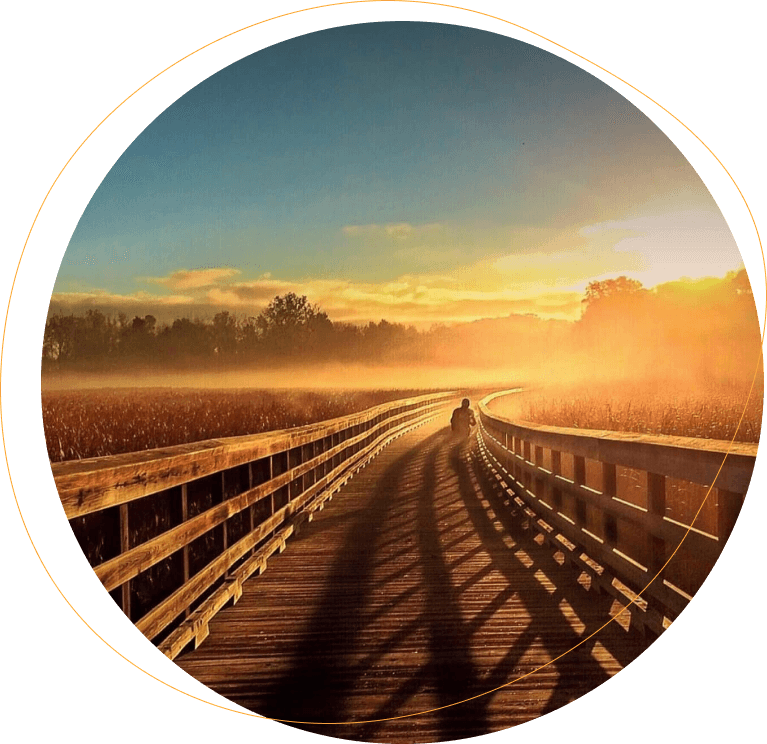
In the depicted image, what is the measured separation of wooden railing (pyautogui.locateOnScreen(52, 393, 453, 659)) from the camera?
10.6 feet

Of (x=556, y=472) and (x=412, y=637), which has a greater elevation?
(x=556, y=472)

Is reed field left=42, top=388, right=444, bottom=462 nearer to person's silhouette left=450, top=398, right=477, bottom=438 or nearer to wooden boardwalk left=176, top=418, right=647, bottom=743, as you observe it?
wooden boardwalk left=176, top=418, right=647, bottom=743

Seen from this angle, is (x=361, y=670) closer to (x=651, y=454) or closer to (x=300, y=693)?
(x=300, y=693)

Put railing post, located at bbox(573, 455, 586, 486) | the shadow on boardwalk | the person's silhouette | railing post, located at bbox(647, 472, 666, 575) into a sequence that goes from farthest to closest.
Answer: the person's silhouette
railing post, located at bbox(573, 455, 586, 486)
railing post, located at bbox(647, 472, 666, 575)
the shadow on boardwalk

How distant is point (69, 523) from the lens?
342cm

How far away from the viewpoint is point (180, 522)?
4113 millimetres

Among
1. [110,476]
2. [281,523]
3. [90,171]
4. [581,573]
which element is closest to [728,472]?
[581,573]

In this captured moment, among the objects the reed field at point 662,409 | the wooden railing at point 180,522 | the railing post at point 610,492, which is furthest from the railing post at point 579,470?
the wooden railing at point 180,522

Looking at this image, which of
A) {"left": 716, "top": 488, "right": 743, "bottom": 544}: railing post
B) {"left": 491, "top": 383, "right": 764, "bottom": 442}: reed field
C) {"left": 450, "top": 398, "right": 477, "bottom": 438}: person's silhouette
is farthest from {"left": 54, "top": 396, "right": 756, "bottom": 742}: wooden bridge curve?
{"left": 450, "top": 398, "right": 477, "bottom": 438}: person's silhouette

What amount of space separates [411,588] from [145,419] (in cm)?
286

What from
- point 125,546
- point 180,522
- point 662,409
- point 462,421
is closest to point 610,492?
point 662,409

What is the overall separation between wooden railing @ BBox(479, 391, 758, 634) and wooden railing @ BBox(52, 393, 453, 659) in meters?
2.93

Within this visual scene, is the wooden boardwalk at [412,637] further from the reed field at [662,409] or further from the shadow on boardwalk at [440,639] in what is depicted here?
the reed field at [662,409]

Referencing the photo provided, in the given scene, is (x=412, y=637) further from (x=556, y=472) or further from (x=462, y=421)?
(x=462, y=421)
